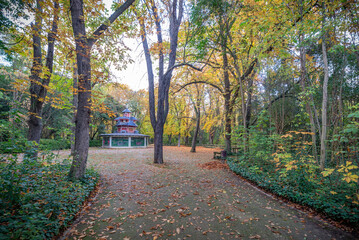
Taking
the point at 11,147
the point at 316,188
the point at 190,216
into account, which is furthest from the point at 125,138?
the point at 316,188

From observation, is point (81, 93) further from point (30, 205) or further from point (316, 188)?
point (316, 188)

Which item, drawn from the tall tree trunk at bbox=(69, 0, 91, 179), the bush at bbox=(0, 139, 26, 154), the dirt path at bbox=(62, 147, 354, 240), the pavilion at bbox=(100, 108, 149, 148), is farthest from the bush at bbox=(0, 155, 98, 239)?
the pavilion at bbox=(100, 108, 149, 148)

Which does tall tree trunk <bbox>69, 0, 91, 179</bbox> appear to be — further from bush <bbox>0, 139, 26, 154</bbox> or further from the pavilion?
the pavilion

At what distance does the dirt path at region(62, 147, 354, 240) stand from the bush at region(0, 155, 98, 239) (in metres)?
0.41

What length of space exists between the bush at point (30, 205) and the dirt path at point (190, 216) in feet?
1.34

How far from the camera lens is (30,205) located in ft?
7.84

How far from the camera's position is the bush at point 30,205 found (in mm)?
2135

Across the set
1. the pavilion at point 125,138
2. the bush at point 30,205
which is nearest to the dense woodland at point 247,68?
the bush at point 30,205

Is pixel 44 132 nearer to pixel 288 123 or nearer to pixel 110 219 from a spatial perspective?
pixel 110 219

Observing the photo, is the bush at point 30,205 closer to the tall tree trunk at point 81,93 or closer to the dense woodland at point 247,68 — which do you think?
the dense woodland at point 247,68

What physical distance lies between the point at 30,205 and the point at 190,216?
315 centimetres

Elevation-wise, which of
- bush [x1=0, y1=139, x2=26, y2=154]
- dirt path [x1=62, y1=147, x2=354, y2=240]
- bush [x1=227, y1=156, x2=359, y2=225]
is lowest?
dirt path [x1=62, y1=147, x2=354, y2=240]

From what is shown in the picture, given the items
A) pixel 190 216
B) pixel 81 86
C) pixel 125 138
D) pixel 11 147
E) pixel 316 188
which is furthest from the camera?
pixel 125 138

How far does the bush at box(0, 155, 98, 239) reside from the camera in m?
2.13
